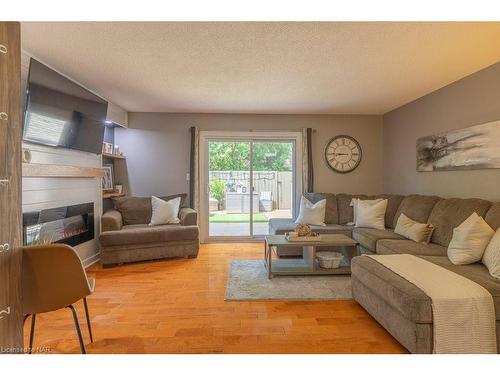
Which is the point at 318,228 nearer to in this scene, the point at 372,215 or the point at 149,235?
the point at 372,215

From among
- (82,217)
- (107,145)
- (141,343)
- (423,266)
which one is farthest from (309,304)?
(107,145)

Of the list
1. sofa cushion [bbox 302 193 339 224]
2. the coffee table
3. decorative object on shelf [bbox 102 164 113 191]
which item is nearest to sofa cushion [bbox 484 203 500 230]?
the coffee table

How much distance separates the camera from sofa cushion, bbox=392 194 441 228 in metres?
3.42

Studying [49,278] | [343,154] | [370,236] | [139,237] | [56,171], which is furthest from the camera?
[343,154]

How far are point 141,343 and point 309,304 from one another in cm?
150

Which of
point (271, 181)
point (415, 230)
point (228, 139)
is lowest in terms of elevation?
point (415, 230)

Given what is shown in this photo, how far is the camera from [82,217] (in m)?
3.74

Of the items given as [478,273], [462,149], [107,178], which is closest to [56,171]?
[107,178]

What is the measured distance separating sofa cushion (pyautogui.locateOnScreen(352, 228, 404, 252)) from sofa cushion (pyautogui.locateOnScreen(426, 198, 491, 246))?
0.41 metres

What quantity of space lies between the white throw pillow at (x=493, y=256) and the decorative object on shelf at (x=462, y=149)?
111 cm

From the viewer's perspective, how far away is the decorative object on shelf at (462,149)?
9.58 ft

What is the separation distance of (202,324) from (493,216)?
9.07 feet

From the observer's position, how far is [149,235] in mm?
3836

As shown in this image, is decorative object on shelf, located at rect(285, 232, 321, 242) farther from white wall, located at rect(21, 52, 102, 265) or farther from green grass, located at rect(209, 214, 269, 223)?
white wall, located at rect(21, 52, 102, 265)
